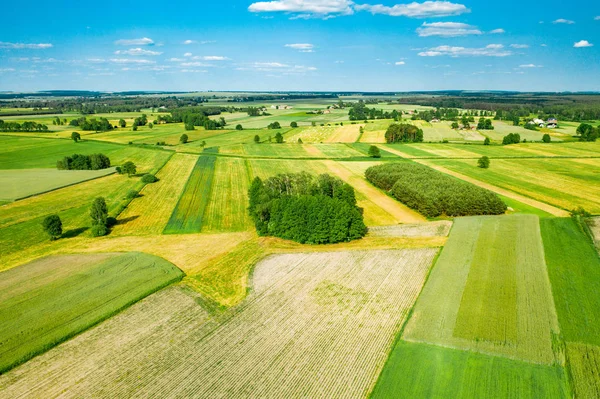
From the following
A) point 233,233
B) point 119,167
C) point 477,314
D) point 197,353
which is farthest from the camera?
point 119,167

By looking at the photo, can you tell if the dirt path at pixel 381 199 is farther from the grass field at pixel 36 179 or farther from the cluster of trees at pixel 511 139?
the cluster of trees at pixel 511 139

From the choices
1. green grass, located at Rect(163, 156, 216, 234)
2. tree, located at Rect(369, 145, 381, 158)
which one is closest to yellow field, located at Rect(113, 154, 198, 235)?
green grass, located at Rect(163, 156, 216, 234)

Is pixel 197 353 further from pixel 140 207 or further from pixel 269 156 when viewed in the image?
pixel 269 156

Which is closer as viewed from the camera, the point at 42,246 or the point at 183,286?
the point at 183,286

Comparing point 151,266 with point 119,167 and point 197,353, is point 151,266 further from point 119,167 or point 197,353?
point 119,167

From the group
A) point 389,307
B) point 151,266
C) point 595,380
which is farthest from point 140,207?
point 595,380

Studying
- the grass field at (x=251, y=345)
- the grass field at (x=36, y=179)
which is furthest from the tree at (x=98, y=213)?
the grass field at (x=36, y=179)

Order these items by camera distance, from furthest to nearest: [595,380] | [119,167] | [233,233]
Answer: [119,167] → [233,233] → [595,380]

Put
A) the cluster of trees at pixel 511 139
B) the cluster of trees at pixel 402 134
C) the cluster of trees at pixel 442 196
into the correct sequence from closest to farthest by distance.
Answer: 1. the cluster of trees at pixel 442 196
2. the cluster of trees at pixel 511 139
3. the cluster of trees at pixel 402 134

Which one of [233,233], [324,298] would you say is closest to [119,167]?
[233,233]
